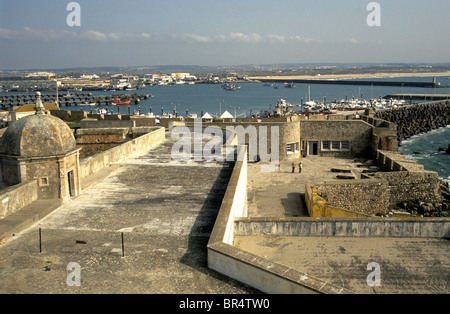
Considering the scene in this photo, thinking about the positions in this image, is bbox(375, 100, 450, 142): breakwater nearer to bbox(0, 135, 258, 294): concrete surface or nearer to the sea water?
A: the sea water

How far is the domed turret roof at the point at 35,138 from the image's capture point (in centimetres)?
1131

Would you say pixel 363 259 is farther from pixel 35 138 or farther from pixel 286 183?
pixel 286 183

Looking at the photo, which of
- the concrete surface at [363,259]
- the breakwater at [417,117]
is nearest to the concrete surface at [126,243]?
the concrete surface at [363,259]

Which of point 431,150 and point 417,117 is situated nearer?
point 431,150

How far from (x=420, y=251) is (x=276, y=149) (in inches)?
851

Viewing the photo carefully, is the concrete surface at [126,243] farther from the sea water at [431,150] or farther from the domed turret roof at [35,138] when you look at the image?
the sea water at [431,150]

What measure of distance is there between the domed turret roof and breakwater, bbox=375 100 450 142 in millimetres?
64994

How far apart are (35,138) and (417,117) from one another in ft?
272

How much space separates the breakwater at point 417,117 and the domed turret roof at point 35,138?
6499 centimetres

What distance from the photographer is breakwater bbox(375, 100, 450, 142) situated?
7506 centimetres

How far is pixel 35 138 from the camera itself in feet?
37.4

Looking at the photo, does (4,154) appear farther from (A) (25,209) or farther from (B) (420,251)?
(B) (420,251)

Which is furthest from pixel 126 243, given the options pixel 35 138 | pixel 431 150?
pixel 431 150

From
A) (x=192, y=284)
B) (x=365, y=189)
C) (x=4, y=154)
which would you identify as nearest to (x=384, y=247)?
(x=192, y=284)
